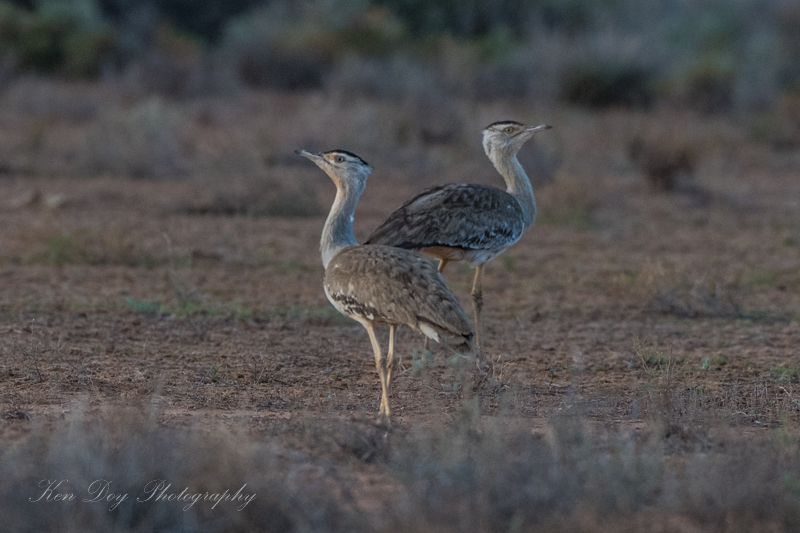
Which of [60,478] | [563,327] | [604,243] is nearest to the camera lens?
[60,478]

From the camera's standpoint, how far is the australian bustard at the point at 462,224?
538cm

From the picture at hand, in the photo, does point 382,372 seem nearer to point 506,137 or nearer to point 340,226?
point 340,226

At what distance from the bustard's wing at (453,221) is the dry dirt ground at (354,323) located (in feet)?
2.12

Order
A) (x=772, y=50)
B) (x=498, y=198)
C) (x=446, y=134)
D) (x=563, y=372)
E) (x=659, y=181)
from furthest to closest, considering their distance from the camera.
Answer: (x=772, y=50), (x=446, y=134), (x=659, y=181), (x=498, y=198), (x=563, y=372)

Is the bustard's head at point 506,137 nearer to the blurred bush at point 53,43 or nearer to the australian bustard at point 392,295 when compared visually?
the australian bustard at point 392,295

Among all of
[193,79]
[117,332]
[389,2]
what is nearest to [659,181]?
[117,332]

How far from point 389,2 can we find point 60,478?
86.3ft

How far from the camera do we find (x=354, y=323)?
661cm

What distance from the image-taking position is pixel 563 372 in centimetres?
543

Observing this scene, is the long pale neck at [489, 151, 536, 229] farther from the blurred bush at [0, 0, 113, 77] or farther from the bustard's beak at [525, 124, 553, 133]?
the blurred bush at [0, 0, 113, 77]

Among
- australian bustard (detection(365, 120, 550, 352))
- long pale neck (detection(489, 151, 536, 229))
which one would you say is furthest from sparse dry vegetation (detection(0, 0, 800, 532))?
long pale neck (detection(489, 151, 536, 229))

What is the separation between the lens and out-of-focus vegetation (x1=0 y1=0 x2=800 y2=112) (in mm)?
19062

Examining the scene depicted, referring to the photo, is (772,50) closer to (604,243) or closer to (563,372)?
(604,243)

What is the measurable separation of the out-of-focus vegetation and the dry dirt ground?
6248mm
